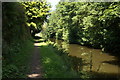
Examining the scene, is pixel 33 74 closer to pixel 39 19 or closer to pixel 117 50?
pixel 117 50

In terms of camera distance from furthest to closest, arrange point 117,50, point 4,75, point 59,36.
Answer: point 59,36 → point 117,50 → point 4,75

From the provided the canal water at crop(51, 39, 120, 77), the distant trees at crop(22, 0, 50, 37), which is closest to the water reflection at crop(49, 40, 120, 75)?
the canal water at crop(51, 39, 120, 77)

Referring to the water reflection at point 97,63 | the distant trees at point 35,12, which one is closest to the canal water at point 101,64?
the water reflection at point 97,63

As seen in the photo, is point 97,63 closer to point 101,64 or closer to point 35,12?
point 101,64

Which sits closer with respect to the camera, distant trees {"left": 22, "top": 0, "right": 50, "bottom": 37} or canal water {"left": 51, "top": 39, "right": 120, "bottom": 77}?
canal water {"left": 51, "top": 39, "right": 120, "bottom": 77}

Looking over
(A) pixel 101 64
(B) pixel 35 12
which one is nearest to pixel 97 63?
(A) pixel 101 64

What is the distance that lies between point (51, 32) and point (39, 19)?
21.8 metres

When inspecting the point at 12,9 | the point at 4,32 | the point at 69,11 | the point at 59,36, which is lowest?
the point at 59,36

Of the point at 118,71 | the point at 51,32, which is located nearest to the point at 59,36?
the point at 51,32

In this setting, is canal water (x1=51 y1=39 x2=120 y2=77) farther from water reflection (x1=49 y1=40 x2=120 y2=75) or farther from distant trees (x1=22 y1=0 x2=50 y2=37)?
distant trees (x1=22 y1=0 x2=50 y2=37)

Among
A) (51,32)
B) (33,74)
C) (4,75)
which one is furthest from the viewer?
(51,32)

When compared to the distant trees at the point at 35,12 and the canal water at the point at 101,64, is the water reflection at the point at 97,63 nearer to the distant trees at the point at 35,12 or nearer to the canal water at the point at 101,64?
the canal water at the point at 101,64

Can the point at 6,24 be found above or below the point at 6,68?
above

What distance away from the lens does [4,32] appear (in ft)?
24.8
